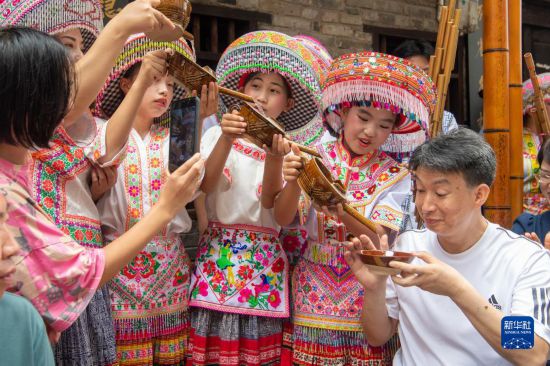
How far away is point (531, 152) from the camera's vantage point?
13.8ft

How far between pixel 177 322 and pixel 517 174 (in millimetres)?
1785

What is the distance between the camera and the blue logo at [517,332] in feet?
6.06

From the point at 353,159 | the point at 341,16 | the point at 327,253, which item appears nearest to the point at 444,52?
the point at 353,159

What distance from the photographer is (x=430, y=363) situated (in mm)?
2113

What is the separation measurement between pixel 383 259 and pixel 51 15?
5.01ft

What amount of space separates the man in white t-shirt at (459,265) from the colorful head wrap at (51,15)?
1.39m

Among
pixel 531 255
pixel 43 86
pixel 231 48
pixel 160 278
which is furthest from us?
pixel 231 48

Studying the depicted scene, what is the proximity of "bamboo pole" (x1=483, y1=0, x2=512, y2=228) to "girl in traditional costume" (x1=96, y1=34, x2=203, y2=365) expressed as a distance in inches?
56.0

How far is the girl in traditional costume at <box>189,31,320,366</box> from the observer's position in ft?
8.46

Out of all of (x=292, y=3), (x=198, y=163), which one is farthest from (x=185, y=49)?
(x=292, y=3)

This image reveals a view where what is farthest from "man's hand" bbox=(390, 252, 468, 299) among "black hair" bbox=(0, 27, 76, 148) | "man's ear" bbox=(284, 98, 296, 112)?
"man's ear" bbox=(284, 98, 296, 112)

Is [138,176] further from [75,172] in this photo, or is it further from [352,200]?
[352,200]

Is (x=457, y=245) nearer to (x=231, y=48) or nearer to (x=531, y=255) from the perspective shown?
(x=531, y=255)

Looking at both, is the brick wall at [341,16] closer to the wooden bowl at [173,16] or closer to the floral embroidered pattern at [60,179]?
→ the wooden bowl at [173,16]
